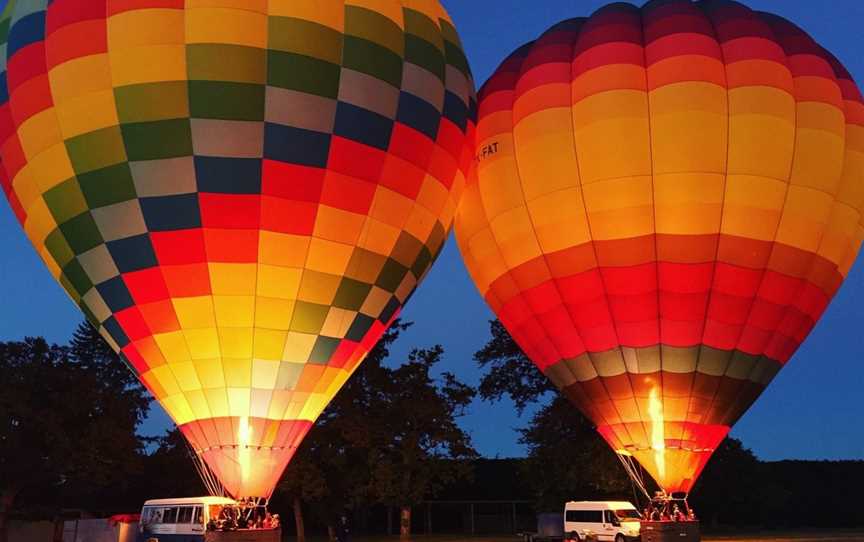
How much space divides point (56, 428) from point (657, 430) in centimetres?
2008

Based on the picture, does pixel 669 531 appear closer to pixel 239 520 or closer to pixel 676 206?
pixel 676 206

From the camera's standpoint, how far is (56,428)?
1099 inches

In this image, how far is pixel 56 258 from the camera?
13156 millimetres

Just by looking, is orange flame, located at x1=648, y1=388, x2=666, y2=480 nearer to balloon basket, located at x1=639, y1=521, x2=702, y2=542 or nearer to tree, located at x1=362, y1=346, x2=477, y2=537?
balloon basket, located at x1=639, y1=521, x2=702, y2=542

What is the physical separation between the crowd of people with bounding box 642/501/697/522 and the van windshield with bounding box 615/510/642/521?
260 inches

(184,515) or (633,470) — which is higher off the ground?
(633,470)

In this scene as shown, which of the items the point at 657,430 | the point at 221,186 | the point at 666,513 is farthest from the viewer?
the point at 657,430

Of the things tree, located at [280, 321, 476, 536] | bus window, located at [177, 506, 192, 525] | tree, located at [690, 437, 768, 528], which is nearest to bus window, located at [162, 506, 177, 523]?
bus window, located at [177, 506, 192, 525]

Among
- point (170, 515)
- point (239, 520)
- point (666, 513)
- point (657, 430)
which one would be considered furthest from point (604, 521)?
point (239, 520)

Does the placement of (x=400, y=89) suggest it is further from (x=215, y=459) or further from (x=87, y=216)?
(x=215, y=459)

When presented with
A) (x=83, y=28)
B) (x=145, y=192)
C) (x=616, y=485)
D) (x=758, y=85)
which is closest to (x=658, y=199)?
(x=758, y=85)

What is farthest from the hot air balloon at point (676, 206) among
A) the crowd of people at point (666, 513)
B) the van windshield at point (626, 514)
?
the van windshield at point (626, 514)

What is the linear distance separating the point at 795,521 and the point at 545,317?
3599 centimetres

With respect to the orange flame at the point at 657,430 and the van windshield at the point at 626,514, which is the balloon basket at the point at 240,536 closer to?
the orange flame at the point at 657,430
